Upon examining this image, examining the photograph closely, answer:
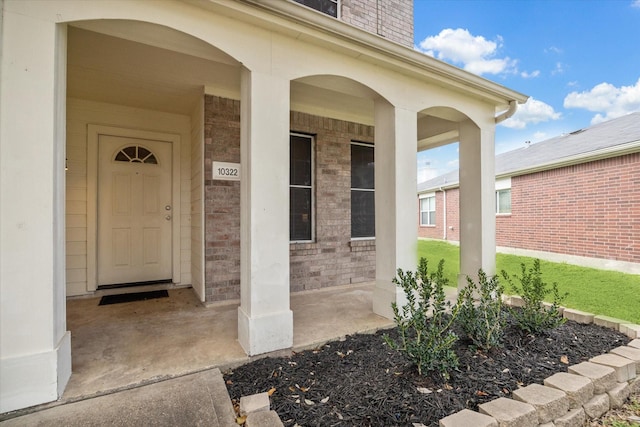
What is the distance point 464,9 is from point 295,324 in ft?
38.5

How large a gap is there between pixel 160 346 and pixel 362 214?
3571 millimetres

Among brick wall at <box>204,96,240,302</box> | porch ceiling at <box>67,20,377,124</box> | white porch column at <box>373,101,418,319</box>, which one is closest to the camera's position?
porch ceiling at <box>67,20,377,124</box>

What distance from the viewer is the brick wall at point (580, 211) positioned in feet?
21.1

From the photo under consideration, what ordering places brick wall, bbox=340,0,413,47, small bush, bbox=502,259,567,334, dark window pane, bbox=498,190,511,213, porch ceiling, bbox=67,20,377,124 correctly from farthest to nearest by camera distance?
dark window pane, bbox=498,190,511,213
brick wall, bbox=340,0,413,47
small bush, bbox=502,259,567,334
porch ceiling, bbox=67,20,377,124

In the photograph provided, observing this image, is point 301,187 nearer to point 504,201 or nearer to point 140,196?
point 140,196

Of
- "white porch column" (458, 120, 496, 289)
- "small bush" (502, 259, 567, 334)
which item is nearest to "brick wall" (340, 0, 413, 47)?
"white porch column" (458, 120, 496, 289)

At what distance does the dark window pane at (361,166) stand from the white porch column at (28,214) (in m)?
3.95

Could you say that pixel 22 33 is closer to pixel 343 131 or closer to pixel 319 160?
pixel 319 160

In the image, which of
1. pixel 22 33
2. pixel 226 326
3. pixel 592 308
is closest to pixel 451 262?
pixel 592 308

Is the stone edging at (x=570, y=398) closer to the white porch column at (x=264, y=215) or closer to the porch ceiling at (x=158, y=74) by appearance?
the white porch column at (x=264, y=215)

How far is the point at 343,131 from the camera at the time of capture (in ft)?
15.9

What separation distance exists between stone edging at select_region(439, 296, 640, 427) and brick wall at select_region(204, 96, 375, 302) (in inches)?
119

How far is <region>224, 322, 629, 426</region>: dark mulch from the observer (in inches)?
67.1

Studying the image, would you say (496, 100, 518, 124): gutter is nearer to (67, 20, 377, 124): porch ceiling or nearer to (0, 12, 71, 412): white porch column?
(67, 20, 377, 124): porch ceiling
